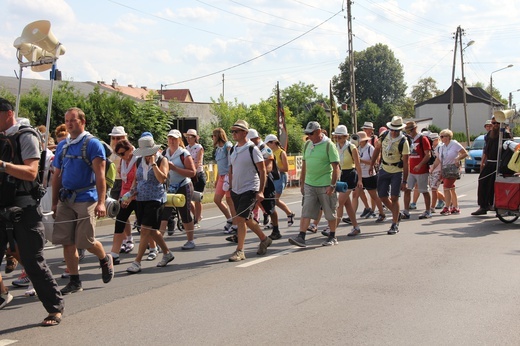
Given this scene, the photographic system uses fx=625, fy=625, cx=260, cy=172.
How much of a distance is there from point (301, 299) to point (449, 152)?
850 centimetres

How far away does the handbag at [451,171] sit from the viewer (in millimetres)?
13492

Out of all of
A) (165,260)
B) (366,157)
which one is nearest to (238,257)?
(165,260)

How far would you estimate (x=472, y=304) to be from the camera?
612 centimetres

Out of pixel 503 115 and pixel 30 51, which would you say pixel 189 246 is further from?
pixel 503 115

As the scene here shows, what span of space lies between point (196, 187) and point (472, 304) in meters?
6.43

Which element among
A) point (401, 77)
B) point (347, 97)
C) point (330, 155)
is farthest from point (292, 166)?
point (401, 77)

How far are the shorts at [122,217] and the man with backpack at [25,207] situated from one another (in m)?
2.84

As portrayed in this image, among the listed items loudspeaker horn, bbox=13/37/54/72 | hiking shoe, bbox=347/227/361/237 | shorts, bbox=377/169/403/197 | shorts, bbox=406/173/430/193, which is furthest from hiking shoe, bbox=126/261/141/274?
shorts, bbox=406/173/430/193

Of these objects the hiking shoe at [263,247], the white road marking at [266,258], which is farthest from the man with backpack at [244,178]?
the hiking shoe at [263,247]

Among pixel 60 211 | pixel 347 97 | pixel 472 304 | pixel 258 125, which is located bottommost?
pixel 472 304

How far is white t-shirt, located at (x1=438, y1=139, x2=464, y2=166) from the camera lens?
13.7 m

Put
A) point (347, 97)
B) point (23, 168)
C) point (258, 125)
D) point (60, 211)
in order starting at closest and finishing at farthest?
1. point (23, 168)
2. point (60, 211)
3. point (258, 125)
4. point (347, 97)

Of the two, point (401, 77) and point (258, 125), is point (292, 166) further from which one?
point (401, 77)

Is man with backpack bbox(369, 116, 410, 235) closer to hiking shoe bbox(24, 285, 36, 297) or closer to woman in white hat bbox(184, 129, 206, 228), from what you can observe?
woman in white hat bbox(184, 129, 206, 228)
